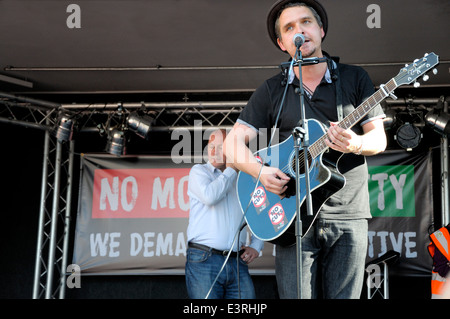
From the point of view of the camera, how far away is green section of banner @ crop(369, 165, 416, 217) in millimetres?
6637

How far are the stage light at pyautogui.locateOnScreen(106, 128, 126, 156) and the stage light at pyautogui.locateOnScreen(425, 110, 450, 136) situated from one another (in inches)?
152

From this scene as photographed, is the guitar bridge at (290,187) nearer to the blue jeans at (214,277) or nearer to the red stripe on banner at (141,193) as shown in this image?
the blue jeans at (214,277)

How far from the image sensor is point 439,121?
5961mm

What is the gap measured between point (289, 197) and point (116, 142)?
15.3 ft

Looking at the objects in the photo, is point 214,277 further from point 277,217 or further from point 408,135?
point 408,135

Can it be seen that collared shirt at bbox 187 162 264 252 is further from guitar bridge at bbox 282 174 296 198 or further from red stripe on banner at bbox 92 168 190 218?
red stripe on banner at bbox 92 168 190 218

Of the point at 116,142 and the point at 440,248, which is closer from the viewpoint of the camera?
the point at 440,248

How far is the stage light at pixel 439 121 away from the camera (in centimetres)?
592

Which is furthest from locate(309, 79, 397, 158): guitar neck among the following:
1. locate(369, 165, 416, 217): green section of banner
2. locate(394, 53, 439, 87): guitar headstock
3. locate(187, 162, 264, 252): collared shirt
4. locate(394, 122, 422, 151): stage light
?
locate(369, 165, 416, 217): green section of banner

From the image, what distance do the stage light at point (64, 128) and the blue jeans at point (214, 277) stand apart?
310 centimetres

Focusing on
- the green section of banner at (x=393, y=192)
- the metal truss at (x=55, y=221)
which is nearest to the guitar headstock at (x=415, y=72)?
the green section of banner at (x=393, y=192)

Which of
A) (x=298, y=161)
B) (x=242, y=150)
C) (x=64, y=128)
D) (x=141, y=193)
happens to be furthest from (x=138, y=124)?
(x=298, y=161)

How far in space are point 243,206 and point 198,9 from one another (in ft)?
8.38
